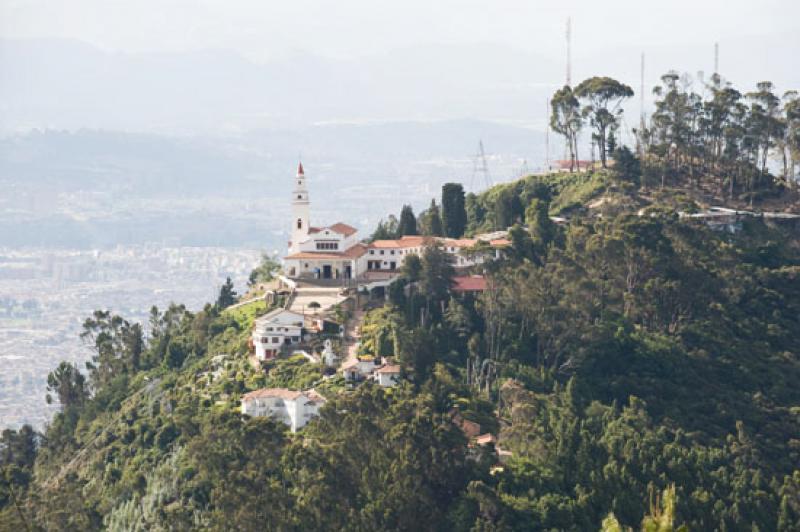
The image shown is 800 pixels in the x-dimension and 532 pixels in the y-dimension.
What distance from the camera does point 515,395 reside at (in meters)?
70.8

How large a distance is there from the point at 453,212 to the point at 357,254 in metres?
9.54

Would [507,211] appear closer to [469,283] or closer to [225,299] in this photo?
[469,283]

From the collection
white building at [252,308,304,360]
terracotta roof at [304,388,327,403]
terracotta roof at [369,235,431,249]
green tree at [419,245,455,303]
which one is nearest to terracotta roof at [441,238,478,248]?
terracotta roof at [369,235,431,249]

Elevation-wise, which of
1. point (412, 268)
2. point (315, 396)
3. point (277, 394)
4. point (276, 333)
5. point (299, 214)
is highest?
point (299, 214)

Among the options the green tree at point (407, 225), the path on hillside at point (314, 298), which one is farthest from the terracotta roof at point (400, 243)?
the path on hillside at point (314, 298)

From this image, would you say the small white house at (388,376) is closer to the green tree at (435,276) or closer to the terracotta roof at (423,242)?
the green tree at (435,276)

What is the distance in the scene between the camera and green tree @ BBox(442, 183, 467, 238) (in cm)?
9512

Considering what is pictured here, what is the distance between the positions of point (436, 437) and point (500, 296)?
17036 mm

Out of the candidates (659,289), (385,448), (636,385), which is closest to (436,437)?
(385,448)

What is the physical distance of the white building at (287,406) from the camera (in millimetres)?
69938

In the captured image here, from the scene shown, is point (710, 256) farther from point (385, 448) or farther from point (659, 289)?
point (385, 448)

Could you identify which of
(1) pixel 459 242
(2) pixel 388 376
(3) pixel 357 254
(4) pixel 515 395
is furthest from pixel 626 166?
(2) pixel 388 376

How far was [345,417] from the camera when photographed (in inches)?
2574

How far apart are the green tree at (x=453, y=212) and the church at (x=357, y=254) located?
436 cm
